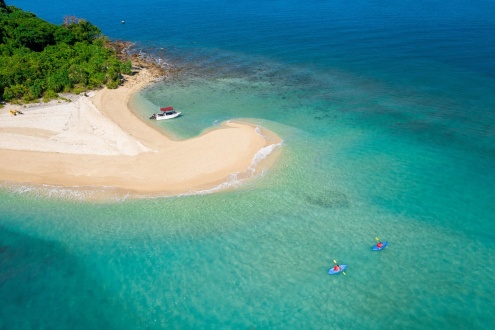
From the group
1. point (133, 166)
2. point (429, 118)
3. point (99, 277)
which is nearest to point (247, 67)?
point (429, 118)

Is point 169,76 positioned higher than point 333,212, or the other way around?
point 169,76

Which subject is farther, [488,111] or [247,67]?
[247,67]

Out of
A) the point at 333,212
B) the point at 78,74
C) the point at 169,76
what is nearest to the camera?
the point at 333,212

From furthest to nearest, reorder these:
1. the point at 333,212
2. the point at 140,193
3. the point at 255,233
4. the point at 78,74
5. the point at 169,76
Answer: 1. the point at 169,76
2. the point at 78,74
3. the point at 140,193
4. the point at 333,212
5. the point at 255,233

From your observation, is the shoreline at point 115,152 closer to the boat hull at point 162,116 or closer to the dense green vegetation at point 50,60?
the boat hull at point 162,116

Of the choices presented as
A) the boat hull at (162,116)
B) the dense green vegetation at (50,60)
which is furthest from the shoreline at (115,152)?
the dense green vegetation at (50,60)

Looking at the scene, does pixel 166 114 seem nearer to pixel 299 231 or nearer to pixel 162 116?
pixel 162 116

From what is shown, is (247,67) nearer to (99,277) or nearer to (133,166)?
(133,166)

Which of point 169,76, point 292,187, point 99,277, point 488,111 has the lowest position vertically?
point 99,277
